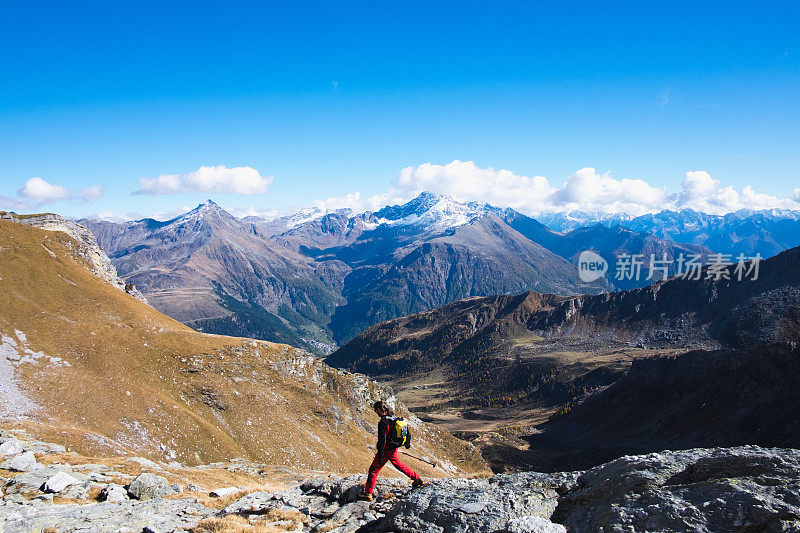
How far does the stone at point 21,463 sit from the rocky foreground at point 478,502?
0.06 m

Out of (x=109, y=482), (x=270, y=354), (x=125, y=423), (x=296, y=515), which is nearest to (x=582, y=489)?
(x=296, y=515)

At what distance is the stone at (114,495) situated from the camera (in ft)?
67.7

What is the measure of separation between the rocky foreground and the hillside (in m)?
28.7

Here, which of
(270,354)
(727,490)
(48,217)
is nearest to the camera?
(727,490)

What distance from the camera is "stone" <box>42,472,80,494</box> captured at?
20531 mm

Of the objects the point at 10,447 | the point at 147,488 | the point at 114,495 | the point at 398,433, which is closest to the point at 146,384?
the point at 10,447

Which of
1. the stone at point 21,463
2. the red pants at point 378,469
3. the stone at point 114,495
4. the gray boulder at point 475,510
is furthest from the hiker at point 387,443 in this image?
the stone at point 21,463

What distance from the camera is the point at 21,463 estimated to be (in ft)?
79.2

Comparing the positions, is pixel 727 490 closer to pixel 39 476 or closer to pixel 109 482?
pixel 109 482

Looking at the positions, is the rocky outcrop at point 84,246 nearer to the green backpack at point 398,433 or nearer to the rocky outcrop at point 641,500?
the green backpack at point 398,433

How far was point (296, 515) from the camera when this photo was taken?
56.3ft

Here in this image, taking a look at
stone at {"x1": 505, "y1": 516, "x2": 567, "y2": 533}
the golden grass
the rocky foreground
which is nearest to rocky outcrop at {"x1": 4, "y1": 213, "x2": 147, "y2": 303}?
the rocky foreground

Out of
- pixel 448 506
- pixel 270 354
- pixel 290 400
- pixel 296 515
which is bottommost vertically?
pixel 290 400

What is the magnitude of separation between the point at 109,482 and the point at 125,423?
3620cm
